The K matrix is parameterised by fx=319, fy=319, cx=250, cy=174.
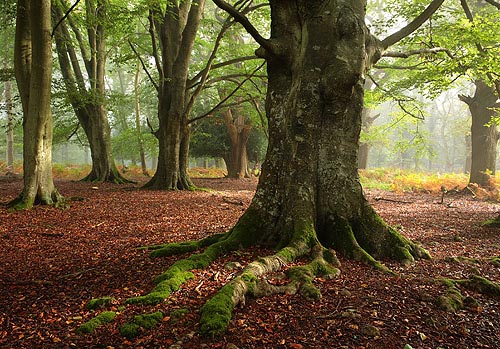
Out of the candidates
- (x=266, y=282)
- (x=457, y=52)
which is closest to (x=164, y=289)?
(x=266, y=282)

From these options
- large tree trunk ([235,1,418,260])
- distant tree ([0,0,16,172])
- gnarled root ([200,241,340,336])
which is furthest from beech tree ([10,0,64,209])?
gnarled root ([200,241,340,336])

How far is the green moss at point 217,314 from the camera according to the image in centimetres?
230

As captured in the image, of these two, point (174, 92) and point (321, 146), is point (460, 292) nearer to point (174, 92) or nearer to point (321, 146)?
point (321, 146)

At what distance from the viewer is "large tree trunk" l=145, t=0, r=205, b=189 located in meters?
11.8

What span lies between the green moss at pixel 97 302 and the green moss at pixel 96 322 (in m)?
0.24

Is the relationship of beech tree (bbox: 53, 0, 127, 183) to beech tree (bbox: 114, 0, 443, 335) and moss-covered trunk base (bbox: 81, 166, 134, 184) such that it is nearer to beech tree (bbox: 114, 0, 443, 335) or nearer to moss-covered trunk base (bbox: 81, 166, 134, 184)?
moss-covered trunk base (bbox: 81, 166, 134, 184)

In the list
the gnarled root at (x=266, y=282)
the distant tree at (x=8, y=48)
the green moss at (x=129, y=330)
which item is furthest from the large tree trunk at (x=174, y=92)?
the green moss at (x=129, y=330)

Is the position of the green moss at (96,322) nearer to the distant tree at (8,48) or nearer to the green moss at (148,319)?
the green moss at (148,319)

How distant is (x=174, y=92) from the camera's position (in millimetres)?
11852

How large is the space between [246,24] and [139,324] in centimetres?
360

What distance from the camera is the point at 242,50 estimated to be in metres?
12.8

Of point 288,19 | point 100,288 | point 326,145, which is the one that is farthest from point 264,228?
point 288,19

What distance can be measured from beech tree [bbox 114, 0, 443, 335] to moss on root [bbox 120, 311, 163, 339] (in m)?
1.52

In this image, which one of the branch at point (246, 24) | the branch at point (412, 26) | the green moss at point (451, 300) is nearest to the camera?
the green moss at point (451, 300)
